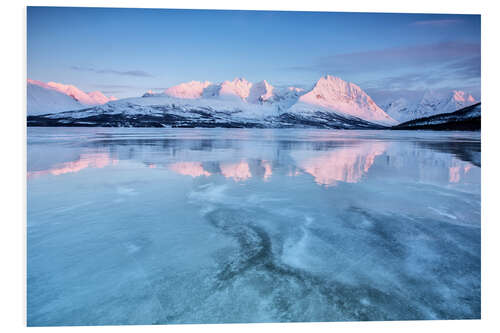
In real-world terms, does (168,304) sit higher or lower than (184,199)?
lower

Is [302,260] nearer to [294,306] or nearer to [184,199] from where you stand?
[294,306]

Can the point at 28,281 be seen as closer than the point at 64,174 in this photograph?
Yes

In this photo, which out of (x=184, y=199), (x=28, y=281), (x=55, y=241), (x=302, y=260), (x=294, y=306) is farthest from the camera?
(x=184, y=199)

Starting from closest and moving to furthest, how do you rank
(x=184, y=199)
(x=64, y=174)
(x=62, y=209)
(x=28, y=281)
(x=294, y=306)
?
(x=294, y=306), (x=28, y=281), (x=62, y=209), (x=184, y=199), (x=64, y=174)

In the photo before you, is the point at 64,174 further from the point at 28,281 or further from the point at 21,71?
the point at 28,281

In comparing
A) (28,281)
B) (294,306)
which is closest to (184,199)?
(28,281)
